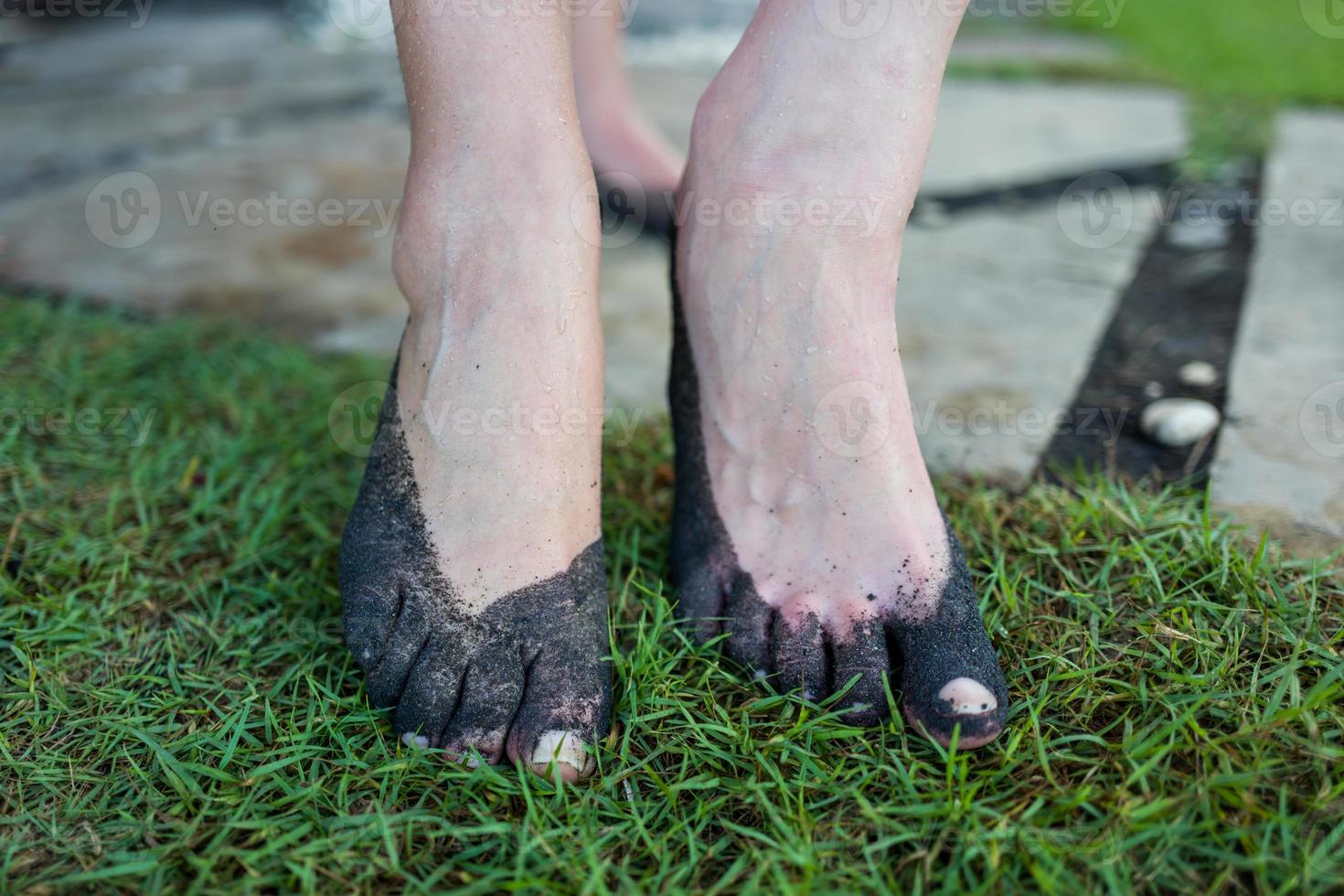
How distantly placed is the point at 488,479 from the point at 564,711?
0.24 meters

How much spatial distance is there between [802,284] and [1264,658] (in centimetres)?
55

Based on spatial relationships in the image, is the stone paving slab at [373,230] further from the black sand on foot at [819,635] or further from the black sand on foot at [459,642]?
the black sand on foot at [459,642]

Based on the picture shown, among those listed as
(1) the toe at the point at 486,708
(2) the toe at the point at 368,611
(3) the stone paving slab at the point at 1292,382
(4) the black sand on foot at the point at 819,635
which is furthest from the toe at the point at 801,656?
(3) the stone paving slab at the point at 1292,382

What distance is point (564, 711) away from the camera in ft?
2.77

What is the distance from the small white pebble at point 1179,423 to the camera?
4.01 feet

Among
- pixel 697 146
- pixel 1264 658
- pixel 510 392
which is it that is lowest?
pixel 1264 658

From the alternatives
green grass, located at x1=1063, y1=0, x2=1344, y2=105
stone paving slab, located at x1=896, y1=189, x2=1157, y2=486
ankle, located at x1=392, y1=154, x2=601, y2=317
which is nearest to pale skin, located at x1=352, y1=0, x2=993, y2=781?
ankle, located at x1=392, y1=154, x2=601, y2=317

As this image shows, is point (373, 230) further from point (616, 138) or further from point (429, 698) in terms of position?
point (429, 698)

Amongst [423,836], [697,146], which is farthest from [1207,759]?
[697,146]

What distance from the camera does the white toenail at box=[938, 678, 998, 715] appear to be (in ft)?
2.60

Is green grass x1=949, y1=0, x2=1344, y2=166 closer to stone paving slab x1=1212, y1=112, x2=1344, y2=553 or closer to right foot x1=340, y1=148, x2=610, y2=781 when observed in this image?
stone paving slab x1=1212, y1=112, x2=1344, y2=553

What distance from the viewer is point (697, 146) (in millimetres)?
1070

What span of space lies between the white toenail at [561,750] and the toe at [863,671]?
0.24 metres

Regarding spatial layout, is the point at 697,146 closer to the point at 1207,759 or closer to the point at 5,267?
the point at 1207,759
